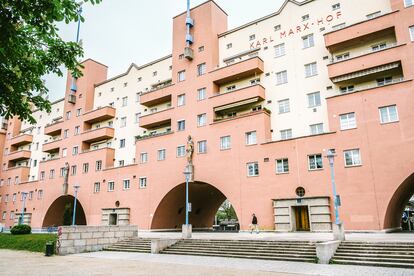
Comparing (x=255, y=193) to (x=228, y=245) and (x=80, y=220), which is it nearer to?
(x=228, y=245)

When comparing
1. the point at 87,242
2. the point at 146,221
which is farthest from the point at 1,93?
the point at 146,221

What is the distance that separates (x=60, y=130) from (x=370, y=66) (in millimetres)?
46535

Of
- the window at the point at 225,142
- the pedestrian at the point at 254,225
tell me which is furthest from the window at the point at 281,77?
the pedestrian at the point at 254,225

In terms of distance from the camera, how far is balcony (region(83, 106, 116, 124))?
4784 cm

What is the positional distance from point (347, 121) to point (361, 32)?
25.8 feet

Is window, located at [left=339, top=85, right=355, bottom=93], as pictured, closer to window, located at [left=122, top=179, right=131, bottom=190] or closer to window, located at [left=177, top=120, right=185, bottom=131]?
window, located at [left=177, top=120, right=185, bottom=131]

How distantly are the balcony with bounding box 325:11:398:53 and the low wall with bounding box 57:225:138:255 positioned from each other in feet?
79.0

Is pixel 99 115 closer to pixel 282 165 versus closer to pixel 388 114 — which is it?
pixel 282 165

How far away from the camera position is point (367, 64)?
2767cm

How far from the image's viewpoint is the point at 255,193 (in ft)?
100

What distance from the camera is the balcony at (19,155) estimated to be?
203 feet

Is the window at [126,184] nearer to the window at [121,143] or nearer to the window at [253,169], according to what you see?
the window at [121,143]

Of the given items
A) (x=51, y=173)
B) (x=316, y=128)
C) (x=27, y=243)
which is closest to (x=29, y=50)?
(x=27, y=243)

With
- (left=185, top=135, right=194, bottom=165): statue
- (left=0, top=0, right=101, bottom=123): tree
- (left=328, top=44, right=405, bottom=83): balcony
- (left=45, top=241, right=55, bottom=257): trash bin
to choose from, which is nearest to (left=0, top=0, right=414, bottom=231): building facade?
(left=328, top=44, right=405, bottom=83): balcony
